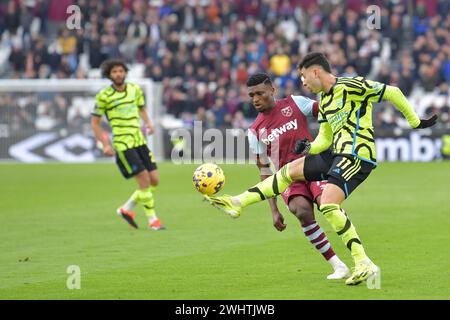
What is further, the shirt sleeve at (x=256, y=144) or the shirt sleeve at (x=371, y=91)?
the shirt sleeve at (x=256, y=144)

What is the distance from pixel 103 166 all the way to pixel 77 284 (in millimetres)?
18827

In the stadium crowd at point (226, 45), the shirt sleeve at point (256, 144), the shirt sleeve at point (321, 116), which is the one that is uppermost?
the stadium crowd at point (226, 45)

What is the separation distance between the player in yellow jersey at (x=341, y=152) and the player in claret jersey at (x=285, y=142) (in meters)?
0.46

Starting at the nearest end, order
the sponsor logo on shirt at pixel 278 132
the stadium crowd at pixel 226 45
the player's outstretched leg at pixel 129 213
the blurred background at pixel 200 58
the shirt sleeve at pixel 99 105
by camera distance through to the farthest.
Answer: the sponsor logo on shirt at pixel 278 132 < the player's outstretched leg at pixel 129 213 < the shirt sleeve at pixel 99 105 < the blurred background at pixel 200 58 < the stadium crowd at pixel 226 45

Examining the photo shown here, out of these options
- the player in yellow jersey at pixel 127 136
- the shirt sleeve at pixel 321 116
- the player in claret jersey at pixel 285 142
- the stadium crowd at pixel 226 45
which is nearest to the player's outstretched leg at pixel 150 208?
the player in yellow jersey at pixel 127 136

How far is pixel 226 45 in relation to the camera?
105 feet

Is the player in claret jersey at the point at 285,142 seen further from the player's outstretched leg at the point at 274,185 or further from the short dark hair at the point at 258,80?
the player's outstretched leg at the point at 274,185

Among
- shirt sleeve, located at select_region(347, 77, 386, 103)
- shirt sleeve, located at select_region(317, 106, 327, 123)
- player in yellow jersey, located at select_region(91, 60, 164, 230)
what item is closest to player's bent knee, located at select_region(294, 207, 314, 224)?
shirt sleeve, located at select_region(317, 106, 327, 123)

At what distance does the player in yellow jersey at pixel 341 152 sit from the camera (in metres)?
9.23

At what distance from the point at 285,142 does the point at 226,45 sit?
22.1 meters

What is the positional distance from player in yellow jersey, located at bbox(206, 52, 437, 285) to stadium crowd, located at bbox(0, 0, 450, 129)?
19.1 metres

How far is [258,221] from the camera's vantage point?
15781 millimetres

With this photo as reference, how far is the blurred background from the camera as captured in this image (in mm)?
29625
